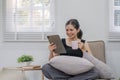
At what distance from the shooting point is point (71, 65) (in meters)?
2.46

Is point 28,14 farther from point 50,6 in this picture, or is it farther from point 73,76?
point 73,76

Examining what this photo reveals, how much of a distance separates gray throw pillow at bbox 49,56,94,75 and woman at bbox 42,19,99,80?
0.04 m

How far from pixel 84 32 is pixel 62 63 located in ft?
3.76

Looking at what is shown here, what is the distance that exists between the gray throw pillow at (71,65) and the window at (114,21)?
1.13 m

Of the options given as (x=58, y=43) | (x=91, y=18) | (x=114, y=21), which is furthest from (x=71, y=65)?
(x=114, y=21)

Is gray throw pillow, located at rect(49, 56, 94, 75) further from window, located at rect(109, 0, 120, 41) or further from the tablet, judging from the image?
window, located at rect(109, 0, 120, 41)

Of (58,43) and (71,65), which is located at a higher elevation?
(58,43)

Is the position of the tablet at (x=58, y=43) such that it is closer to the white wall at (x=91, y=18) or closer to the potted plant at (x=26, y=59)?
the potted plant at (x=26, y=59)

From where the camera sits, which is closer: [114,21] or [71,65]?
[71,65]

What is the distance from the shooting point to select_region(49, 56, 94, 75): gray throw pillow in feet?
8.04

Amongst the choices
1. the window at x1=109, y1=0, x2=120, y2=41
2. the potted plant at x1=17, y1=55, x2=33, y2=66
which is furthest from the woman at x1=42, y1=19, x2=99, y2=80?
the window at x1=109, y1=0, x2=120, y2=41

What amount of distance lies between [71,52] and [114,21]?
1.00m

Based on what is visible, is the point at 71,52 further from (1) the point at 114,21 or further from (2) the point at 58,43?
(1) the point at 114,21

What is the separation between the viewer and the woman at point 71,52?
8.02 feet
